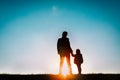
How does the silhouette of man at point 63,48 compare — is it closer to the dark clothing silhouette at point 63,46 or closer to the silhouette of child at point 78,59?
the dark clothing silhouette at point 63,46

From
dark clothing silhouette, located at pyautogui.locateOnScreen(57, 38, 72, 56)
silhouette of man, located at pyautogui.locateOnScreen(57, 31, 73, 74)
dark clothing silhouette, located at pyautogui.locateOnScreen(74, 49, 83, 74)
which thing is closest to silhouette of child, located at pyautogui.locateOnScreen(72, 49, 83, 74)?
dark clothing silhouette, located at pyautogui.locateOnScreen(74, 49, 83, 74)

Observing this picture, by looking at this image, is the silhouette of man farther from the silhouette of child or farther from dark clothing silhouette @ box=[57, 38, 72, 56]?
the silhouette of child

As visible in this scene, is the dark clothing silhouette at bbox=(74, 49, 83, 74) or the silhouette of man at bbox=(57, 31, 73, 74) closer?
the silhouette of man at bbox=(57, 31, 73, 74)

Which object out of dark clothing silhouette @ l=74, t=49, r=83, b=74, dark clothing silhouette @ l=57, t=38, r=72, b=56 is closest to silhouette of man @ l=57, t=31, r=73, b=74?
dark clothing silhouette @ l=57, t=38, r=72, b=56

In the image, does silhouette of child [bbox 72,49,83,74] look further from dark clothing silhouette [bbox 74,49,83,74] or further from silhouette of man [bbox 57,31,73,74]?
silhouette of man [bbox 57,31,73,74]

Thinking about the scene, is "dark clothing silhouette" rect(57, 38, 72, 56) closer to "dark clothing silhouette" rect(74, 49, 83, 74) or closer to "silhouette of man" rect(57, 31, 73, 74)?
Answer: "silhouette of man" rect(57, 31, 73, 74)

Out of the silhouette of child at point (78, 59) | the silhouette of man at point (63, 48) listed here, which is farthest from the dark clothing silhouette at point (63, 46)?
the silhouette of child at point (78, 59)

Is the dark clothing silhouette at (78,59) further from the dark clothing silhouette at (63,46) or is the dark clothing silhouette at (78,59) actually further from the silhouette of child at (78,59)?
the dark clothing silhouette at (63,46)

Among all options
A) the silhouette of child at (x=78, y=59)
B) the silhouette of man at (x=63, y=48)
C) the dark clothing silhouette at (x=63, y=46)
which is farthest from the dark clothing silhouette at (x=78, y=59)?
the dark clothing silhouette at (x=63, y=46)

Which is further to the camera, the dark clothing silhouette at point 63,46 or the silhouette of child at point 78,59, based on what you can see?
the silhouette of child at point 78,59

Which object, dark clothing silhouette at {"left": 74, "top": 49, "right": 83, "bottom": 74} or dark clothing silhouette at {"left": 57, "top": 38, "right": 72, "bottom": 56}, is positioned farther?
dark clothing silhouette at {"left": 74, "top": 49, "right": 83, "bottom": 74}

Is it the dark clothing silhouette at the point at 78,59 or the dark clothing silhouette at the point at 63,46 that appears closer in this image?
the dark clothing silhouette at the point at 63,46

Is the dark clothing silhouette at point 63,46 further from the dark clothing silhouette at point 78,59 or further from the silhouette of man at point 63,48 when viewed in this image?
the dark clothing silhouette at point 78,59

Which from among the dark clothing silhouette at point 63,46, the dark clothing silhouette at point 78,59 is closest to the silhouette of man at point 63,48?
the dark clothing silhouette at point 63,46
